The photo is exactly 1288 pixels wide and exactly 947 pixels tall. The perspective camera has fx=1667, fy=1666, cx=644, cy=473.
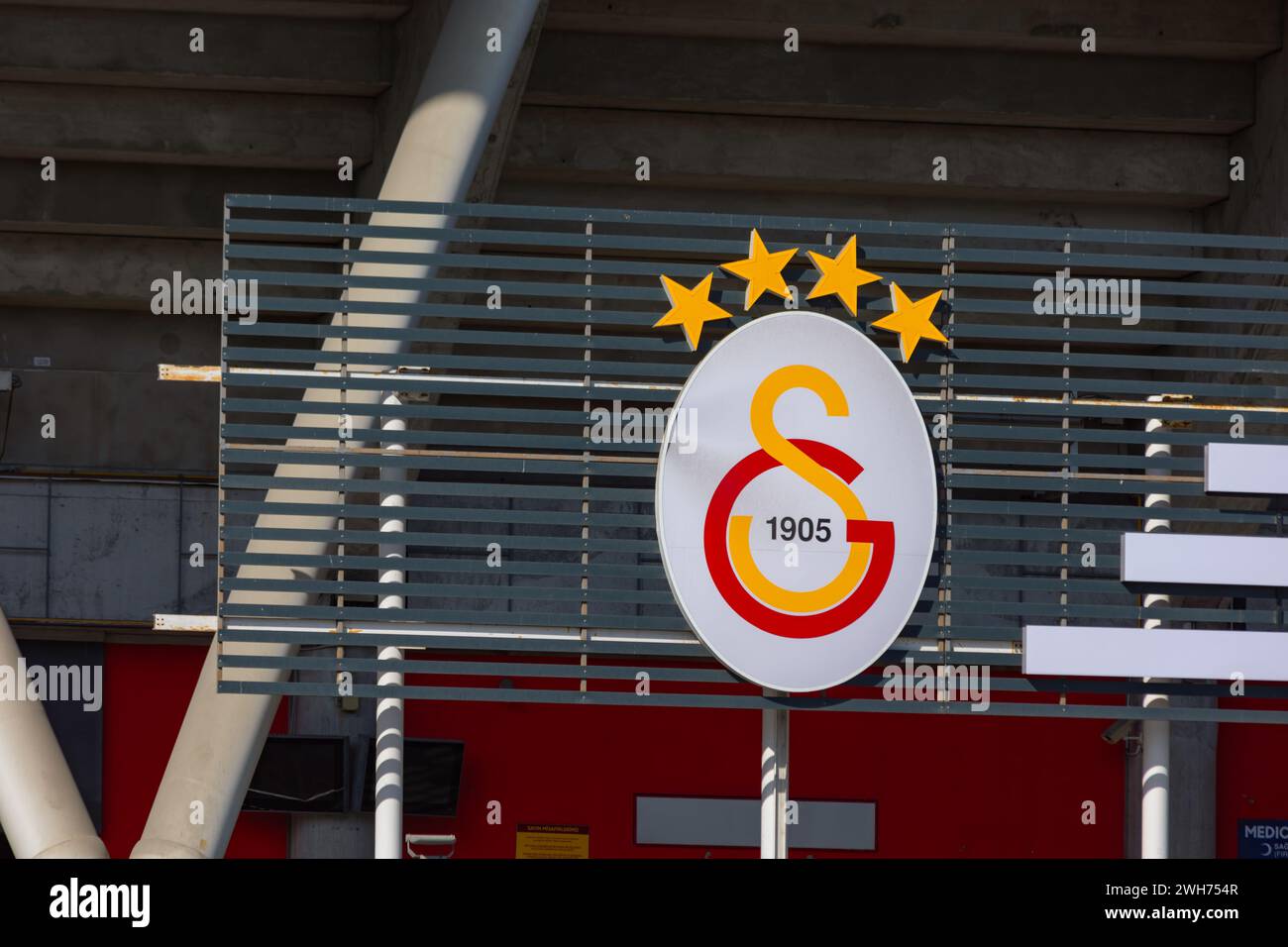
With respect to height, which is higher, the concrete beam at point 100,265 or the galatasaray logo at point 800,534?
the concrete beam at point 100,265

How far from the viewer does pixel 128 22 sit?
460 inches

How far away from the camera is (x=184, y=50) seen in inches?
462

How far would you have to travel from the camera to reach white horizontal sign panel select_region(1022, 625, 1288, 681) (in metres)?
8.72

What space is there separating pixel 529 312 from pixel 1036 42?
484 cm

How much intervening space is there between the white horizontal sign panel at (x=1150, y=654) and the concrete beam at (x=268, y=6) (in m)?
6.16

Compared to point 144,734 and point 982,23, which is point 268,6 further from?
point 144,734

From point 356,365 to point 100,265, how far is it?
18.2ft

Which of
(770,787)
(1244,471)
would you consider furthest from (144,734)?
(1244,471)

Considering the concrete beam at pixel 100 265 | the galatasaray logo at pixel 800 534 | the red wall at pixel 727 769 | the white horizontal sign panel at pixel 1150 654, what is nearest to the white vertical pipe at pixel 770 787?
the galatasaray logo at pixel 800 534

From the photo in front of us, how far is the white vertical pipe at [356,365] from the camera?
913cm

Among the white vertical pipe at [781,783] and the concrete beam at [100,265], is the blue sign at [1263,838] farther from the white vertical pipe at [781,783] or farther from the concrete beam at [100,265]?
the concrete beam at [100,265]

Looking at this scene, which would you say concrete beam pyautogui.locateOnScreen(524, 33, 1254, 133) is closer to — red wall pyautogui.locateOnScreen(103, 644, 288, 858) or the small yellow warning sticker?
red wall pyautogui.locateOnScreen(103, 644, 288, 858)
